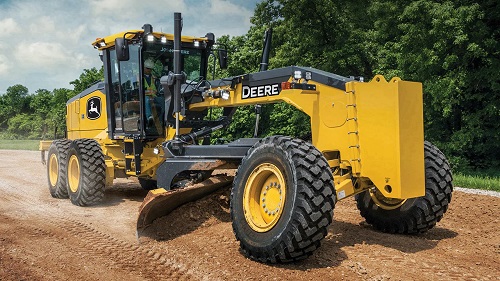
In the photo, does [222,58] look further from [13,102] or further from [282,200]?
[13,102]

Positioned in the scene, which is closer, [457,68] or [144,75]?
[144,75]

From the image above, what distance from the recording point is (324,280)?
4.37m

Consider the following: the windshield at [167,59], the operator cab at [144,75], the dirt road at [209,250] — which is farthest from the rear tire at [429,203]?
the windshield at [167,59]

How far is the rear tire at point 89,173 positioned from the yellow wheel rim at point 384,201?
508 centimetres

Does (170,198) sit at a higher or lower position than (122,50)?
lower

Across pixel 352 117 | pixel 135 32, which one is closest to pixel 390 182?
pixel 352 117

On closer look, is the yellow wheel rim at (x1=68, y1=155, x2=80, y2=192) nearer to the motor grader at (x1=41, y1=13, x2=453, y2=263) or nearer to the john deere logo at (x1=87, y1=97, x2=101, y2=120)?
the motor grader at (x1=41, y1=13, x2=453, y2=263)

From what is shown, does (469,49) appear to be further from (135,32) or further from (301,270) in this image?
(301,270)

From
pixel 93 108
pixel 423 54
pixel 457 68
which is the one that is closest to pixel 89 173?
pixel 93 108

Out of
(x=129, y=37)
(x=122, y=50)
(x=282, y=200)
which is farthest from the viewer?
(x=129, y=37)

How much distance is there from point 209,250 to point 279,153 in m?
1.37

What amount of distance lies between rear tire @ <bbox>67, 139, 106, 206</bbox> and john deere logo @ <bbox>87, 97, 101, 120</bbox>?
1097 mm

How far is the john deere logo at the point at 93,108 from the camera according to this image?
1021 cm

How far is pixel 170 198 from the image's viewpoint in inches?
245
